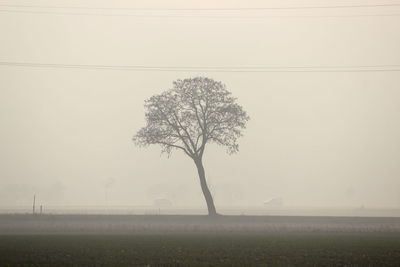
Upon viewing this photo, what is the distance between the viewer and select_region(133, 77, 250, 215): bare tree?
6256 centimetres

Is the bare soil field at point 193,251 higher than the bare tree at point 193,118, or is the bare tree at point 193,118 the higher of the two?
the bare tree at point 193,118

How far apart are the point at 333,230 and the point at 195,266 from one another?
28.5 m

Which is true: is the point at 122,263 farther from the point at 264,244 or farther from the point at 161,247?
the point at 264,244

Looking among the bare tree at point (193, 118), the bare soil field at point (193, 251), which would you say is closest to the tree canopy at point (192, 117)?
the bare tree at point (193, 118)

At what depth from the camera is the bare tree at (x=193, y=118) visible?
62562 millimetres

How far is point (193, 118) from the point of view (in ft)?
206

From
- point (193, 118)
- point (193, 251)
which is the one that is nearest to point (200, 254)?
point (193, 251)

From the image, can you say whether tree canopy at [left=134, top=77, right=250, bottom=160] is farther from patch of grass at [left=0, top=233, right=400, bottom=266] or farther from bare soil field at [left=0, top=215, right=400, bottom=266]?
patch of grass at [left=0, top=233, right=400, bottom=266]

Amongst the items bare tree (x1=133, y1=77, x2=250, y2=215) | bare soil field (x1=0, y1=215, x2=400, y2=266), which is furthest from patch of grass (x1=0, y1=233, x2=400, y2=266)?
bare tree (x1=133, y1=77, x2=250, y2=215)

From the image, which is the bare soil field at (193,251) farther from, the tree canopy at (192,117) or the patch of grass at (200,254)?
the tree canopy at (192,117)

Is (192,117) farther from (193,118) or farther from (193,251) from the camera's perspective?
(193,251)

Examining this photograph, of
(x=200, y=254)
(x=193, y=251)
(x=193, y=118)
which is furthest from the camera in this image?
(x=193, y=118)

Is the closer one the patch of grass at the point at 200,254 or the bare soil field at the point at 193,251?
the patch of grass at the point at 200,254

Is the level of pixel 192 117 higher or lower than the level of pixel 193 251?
higher
